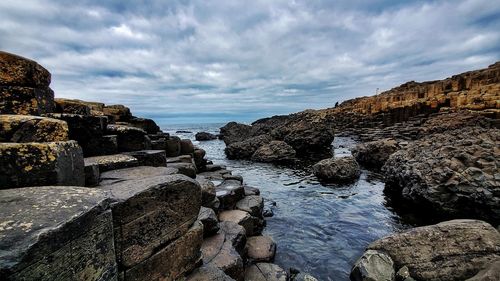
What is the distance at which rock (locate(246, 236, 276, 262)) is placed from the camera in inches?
258

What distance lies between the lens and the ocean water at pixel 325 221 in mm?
6867

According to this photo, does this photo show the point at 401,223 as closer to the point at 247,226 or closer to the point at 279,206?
the point at 279,206

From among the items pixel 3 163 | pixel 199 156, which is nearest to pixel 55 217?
pixel 3 163

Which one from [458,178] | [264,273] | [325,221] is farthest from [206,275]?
[458,178]

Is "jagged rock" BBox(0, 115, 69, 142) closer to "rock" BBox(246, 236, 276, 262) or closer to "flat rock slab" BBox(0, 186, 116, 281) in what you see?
"flat rock slab" BBox(0, 186, 116, 281)

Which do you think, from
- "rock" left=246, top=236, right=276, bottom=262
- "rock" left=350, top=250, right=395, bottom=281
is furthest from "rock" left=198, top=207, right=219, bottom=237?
"rock" left=350, top=250, right=395, bottom=281

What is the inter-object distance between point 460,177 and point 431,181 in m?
0.78

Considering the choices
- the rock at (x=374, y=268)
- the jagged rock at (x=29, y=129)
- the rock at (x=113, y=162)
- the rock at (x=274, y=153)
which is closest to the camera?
the jagged rock at (x=29, y=129)

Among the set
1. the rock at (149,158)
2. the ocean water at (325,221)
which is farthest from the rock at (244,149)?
the rock at (149,158)

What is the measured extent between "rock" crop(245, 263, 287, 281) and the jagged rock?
4498 mm

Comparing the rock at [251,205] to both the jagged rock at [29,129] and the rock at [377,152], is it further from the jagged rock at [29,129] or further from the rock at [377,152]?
the rock at [377,152]

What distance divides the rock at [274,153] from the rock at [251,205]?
12.7 metres

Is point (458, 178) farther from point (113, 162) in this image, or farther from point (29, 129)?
point (29, 129)

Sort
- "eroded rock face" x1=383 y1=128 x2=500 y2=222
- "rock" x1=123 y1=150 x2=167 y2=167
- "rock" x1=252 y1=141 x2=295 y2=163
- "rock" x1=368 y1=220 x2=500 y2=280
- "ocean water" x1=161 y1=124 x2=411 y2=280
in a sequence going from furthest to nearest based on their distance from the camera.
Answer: "rock" x1=252 y1=141 x2=295 y2=163 → "eroded rock face" x1=383 y1=128 x2=500 y2=222 → "ocean water" x1=161 y1=124 x2=411 y2=280 → "rock" x1=123 y1=150 x2=167 y2=167 → "rock" x1=368 y1=220 x2=500 y2=280
